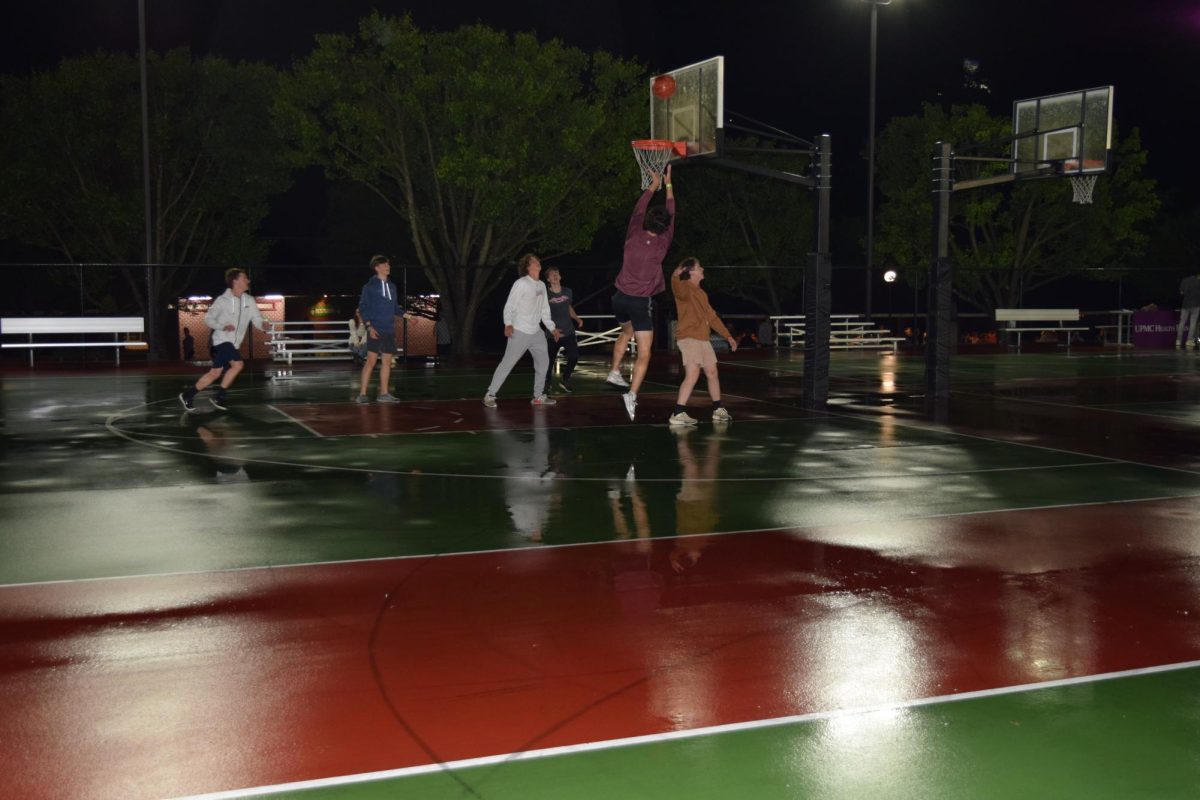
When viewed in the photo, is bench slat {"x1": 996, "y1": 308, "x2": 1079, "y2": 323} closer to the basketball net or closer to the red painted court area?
the basketball net

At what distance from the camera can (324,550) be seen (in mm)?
7668

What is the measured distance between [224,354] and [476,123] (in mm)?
13955

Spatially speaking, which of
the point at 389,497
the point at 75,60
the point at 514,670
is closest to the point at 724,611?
the point at 514,670

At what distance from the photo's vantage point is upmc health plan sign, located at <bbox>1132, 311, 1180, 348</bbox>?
34.0 m

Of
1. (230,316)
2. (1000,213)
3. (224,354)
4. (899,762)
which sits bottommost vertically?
(899,762)

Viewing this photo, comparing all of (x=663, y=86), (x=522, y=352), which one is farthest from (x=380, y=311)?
(x=663, y=86)

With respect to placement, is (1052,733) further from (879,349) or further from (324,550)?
(879,349)

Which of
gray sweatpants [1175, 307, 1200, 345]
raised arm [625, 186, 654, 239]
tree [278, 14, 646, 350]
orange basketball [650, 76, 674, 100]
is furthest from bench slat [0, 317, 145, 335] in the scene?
gray sweatpants [1175, 307, 1200, 345]

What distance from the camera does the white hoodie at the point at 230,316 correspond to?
15.0 metres

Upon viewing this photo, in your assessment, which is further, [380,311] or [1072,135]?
[1072,135]

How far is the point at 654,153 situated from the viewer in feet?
58.4

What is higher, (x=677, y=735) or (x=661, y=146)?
(x=661, y=146)

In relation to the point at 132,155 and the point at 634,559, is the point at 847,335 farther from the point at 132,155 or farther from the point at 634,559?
the point at 634,559

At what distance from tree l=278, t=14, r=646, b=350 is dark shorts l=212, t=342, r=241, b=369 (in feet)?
42.2
